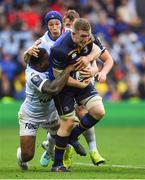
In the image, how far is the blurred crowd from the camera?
22.7 m

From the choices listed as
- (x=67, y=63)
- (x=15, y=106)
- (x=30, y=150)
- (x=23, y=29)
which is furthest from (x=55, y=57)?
(x=23, y=29)

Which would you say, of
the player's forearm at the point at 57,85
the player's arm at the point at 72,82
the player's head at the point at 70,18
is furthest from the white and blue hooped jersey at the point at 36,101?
the player's head at the point at 70,18

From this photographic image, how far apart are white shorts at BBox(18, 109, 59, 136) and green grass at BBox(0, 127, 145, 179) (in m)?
0.57

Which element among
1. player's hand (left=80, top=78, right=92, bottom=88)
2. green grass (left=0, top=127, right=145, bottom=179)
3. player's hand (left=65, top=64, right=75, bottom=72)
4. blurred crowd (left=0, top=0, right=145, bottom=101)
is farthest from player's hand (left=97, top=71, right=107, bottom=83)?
blurred crowd (left=0, top=0, right=145, bottom=101)

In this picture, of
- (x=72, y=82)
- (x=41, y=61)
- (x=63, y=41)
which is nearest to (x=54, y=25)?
(x=41, y=61)

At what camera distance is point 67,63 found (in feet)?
35.3

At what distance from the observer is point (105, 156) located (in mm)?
13820

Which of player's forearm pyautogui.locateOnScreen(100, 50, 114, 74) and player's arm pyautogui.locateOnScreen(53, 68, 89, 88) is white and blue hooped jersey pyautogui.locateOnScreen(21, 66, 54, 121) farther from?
player's forearm pyautogui.locateOnScreen(100, 50, 114, 74)

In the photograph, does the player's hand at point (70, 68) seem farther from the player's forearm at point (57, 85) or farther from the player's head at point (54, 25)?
the player's head at point (54, 25)

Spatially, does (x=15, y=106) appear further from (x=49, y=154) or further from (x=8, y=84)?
(x=49, y=154)

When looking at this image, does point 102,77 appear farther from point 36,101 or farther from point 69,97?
point 36,101

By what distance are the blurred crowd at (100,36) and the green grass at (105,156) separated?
2.55m

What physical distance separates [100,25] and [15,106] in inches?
178

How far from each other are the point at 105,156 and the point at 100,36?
33.7ft
